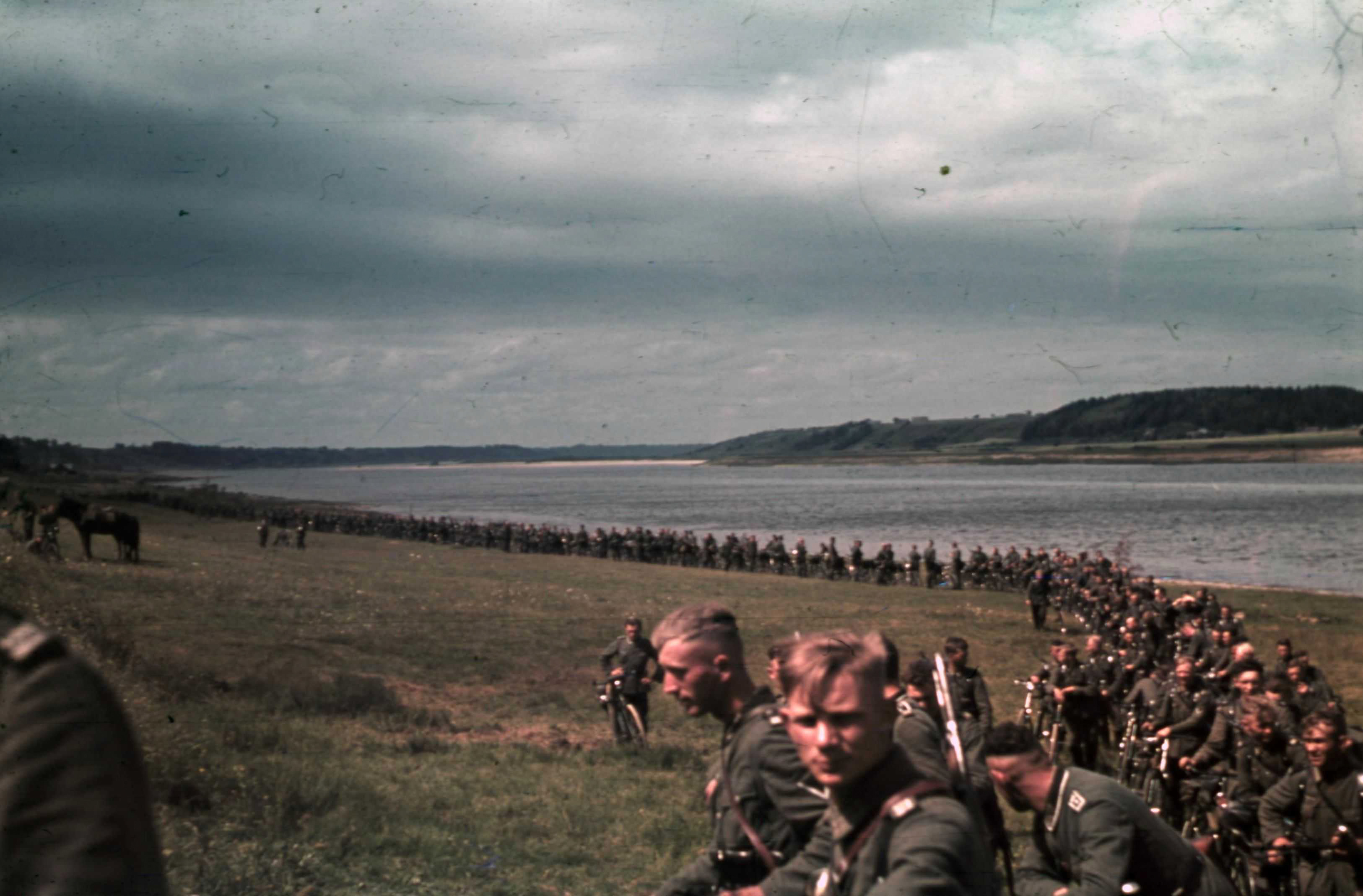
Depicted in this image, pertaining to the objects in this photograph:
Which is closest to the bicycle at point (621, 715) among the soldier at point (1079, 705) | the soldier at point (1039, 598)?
the soldier at point (1079, 705)

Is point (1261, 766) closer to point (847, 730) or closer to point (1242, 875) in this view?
point (1242, 875)

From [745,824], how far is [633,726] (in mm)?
9983

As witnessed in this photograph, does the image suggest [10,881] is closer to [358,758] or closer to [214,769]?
[214,769]

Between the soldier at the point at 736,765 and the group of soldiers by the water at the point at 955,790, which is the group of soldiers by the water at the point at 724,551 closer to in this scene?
the group of soldiers by the water at the point at 955,790

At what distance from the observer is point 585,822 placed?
9648mm

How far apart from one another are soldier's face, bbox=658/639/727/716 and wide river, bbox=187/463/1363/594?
38.5 m

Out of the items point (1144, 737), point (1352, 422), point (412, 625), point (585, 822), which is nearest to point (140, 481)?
point (412, 625)

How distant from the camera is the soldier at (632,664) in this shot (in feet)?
40.8

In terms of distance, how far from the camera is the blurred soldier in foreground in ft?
4.43

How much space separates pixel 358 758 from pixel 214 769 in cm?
225

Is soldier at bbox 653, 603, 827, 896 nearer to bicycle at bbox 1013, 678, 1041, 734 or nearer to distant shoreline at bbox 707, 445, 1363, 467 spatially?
bicycle at bbox 1013, 678, 1041, 734

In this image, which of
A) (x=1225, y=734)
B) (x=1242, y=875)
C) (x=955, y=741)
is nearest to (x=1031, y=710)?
(x=1225, y=734)

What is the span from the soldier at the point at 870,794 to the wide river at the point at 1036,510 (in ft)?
129

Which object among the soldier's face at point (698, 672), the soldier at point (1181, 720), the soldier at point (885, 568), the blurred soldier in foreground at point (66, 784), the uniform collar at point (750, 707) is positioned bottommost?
the soldier at point (885, 568)
